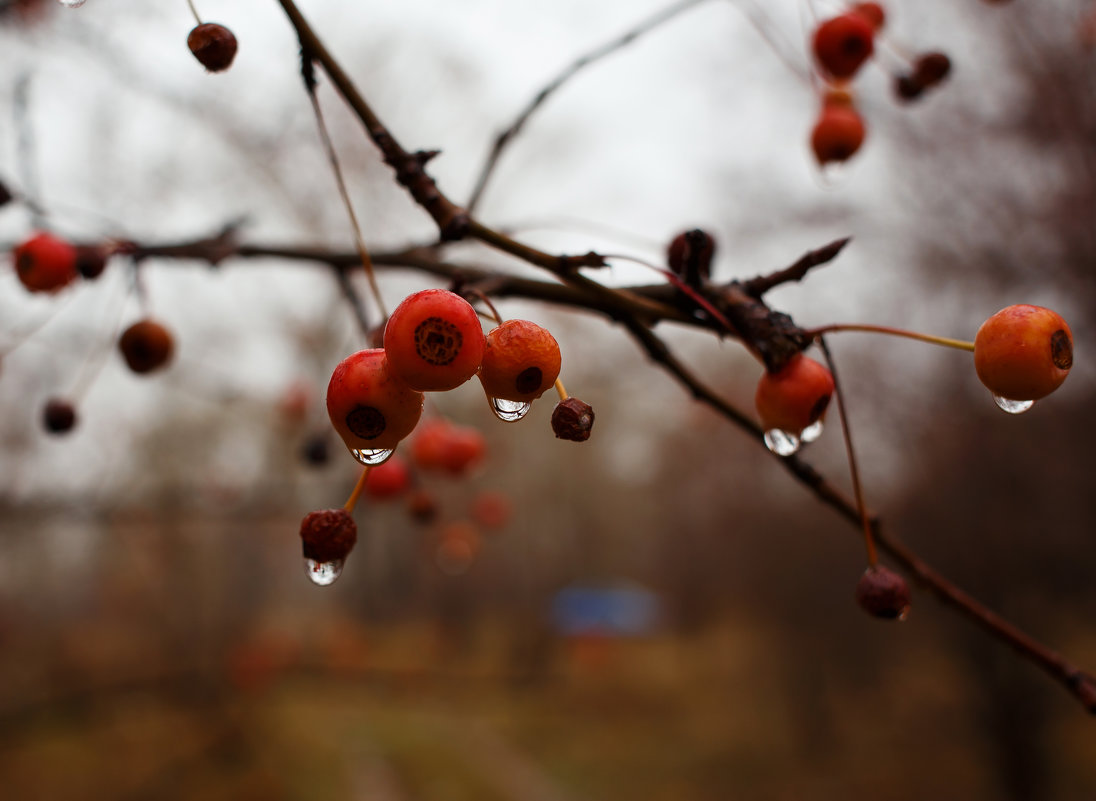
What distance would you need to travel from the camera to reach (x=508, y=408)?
1.89 ft

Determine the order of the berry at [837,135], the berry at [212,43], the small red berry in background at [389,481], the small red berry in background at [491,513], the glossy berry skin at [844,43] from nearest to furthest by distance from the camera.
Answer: the berry at [212,43], the glossy berry skin at [844,43], the berry at [837,135], the small red berry in background at [389,481], the small red berry in background at [491,513]

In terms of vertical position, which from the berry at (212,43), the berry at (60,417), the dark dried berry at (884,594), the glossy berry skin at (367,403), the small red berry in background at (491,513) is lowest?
the dark dried berry at (884,594)

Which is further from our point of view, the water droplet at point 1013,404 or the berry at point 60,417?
the berry at point 60,417

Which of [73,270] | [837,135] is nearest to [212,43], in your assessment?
[73,270]

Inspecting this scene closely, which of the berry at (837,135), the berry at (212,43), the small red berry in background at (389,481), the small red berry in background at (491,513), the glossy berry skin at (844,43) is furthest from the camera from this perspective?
the small red berry in background at (491,513)

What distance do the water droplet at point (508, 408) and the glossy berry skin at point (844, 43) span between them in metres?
0.93

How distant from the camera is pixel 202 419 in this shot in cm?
832

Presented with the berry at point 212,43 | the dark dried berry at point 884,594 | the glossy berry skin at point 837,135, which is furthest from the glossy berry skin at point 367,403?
the glossy berry skin at point 837,135

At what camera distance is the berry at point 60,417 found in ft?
4.18

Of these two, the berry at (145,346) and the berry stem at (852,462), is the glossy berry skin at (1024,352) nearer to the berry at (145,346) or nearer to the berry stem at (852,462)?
the berry stem at (852,462)

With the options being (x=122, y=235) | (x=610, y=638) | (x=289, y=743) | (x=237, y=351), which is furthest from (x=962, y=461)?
(x=610, y=638)

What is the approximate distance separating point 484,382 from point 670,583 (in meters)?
14.3

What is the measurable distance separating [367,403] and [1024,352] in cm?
50

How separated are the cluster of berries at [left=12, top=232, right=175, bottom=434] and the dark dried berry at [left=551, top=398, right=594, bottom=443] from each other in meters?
0.79
